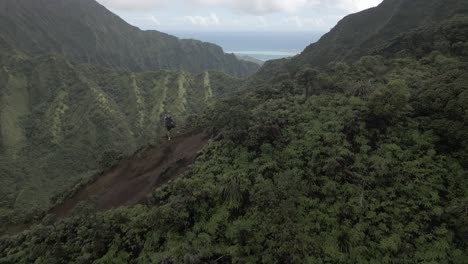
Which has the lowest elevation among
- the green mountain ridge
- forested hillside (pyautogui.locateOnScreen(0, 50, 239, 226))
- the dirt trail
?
forested hillside (pyautogui.locateOnScreen(0, 50, 239, 226))

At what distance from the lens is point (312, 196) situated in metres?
18.1

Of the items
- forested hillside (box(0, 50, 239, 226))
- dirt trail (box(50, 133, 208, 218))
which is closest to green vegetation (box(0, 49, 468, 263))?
dirt trail (box(50, 133, 208, 218))

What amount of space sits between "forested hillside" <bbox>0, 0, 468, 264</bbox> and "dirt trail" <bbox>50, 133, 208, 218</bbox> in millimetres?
1817

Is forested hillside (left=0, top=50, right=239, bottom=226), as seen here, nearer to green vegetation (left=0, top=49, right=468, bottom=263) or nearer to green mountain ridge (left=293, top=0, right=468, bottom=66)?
green mountain ridge (left=293, top=0, right=468, bottom=66)

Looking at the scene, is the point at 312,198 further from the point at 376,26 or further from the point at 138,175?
the point at 376,26

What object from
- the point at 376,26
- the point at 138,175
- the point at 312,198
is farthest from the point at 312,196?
the point at 376,26

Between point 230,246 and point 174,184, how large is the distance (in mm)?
5895

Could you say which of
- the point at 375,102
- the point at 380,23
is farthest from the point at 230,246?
the point at 380,23

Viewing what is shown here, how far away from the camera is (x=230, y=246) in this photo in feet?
53.3

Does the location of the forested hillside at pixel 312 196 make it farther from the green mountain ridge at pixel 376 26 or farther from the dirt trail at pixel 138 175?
the green mountain ridge at pixel 376 26

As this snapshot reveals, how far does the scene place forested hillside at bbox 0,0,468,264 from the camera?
15.6 meters

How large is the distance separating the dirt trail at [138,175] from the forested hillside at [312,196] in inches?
71.5

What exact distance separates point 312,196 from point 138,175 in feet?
47.5

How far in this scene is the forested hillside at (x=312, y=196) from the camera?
15.6 m
